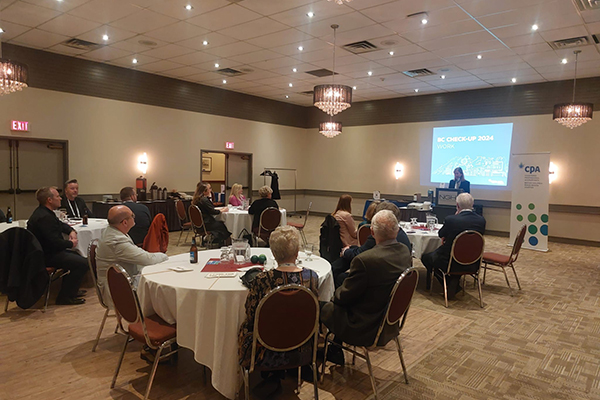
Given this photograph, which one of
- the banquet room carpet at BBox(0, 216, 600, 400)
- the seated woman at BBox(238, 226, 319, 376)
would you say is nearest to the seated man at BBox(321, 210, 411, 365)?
the seated woman at BBox(238, 226, 319, 376)

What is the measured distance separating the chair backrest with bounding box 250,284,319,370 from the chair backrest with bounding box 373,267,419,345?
534 mm

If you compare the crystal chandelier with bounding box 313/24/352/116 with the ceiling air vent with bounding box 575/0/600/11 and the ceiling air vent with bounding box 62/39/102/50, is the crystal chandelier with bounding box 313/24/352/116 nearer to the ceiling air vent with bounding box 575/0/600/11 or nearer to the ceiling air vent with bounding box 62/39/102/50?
the ceiling air vent with bounding box 575/0/600/11

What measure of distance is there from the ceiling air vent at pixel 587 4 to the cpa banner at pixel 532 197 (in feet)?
13.2

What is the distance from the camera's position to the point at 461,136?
11.6m

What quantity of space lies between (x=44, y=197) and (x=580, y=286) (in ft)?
25.0

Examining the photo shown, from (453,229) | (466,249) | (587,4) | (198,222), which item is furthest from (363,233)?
(587,4)

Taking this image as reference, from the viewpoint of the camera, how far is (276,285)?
A: 255cm

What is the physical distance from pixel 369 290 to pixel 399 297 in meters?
0.23

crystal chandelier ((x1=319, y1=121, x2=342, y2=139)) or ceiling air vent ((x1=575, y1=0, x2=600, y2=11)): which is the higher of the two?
ceiling air vent ((x1=575, y1=0, x2=600, y2=11))

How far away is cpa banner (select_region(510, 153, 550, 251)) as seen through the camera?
8.95 metres

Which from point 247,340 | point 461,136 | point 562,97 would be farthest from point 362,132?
point 247,340

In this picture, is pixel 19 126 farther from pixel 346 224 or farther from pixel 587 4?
pixel 587 4

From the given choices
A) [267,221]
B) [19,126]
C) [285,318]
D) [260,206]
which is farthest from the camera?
[19,126]

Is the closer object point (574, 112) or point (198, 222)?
point (198, 222)
